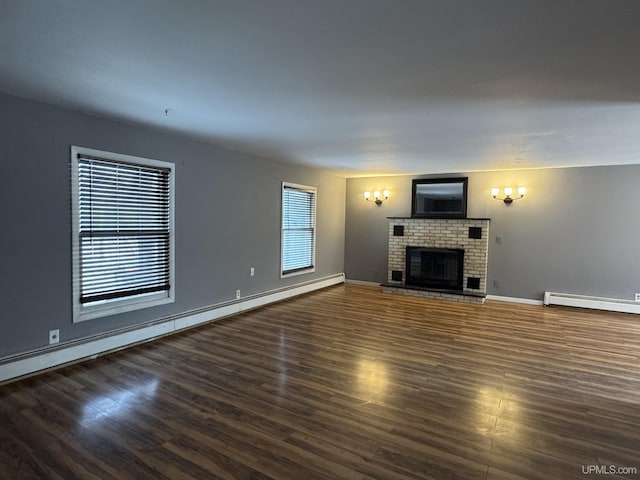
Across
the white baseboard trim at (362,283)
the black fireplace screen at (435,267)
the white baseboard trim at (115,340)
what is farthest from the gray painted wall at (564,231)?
the white baseboard trim at (115,340)

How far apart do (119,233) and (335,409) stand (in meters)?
2.89

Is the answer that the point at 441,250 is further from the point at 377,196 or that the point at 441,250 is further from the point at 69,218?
the point at 69,218

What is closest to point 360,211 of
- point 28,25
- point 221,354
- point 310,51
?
point 221,354

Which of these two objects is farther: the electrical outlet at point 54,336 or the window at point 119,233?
the window at point 119,233

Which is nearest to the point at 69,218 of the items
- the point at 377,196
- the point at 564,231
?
the point at 377,196

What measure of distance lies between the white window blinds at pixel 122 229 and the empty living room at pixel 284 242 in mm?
24

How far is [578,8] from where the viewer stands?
1.62 m

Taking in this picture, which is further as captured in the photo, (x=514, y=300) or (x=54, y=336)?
(x=514, y=300)

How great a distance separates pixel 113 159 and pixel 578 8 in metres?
3.99

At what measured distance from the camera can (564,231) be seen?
247 inches

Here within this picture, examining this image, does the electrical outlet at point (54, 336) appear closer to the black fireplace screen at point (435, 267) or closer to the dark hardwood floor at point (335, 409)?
the dark hardwood floor at point (335, 409)

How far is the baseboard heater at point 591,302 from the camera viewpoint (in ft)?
19.2

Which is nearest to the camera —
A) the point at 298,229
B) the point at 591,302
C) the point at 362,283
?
the point at 591,302
